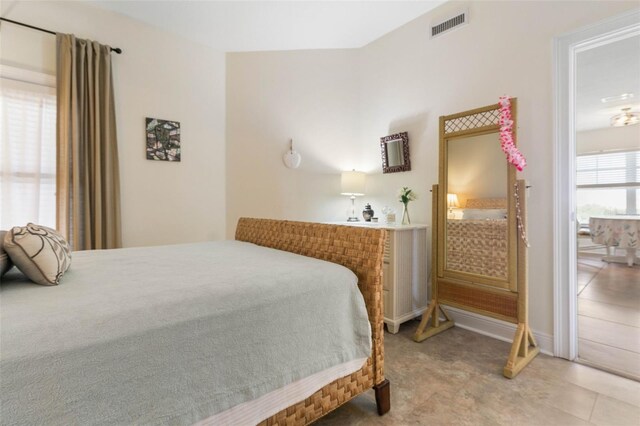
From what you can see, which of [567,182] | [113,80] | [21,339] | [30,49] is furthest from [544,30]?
[30,49]

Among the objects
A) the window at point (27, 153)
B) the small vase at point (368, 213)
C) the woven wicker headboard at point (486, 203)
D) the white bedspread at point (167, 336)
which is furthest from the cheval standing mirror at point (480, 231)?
the window at point (27, 153)

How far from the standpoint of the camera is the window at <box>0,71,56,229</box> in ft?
7.30

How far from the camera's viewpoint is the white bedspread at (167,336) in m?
0.64

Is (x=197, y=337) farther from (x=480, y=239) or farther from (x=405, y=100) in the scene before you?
(x=405, y=100)

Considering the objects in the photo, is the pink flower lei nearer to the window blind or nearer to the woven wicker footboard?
the woven wicker footboard

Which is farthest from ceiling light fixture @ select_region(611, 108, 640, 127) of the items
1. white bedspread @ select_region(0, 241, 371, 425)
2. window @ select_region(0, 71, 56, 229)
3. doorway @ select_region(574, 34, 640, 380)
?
window @ select_region(0, 71, 56, 229)

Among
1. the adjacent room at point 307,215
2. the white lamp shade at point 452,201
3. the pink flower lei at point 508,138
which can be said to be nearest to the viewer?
the adjacent room at point 307,215

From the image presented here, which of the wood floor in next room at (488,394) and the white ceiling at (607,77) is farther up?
the white ceiling at (607,77)

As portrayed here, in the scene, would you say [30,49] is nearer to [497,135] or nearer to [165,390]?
[165,390]

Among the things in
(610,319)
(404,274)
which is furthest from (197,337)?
(610,319)

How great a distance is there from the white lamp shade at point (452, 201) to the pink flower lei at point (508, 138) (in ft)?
1.54

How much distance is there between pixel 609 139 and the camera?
5.51m

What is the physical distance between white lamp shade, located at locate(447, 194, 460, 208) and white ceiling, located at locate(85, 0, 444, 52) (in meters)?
Result: 1.78

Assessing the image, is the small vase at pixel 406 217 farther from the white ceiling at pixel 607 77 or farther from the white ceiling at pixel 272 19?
the white ceiling at pixel 607 77
